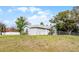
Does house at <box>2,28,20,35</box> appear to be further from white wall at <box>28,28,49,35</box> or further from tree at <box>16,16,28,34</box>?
white wall at <box>28,28,49,35</box>

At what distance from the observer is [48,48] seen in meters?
2.08

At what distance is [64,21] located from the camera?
82.5 inches

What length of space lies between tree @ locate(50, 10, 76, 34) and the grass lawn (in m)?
0.10

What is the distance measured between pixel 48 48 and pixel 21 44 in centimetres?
29

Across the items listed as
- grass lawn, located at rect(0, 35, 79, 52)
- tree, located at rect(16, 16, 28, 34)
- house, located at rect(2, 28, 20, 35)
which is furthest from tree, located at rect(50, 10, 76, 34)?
house, located at rect(2, 28, 20, 35)

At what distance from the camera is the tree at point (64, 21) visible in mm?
2072

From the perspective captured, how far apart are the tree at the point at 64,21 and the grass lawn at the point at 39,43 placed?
3.8 inches

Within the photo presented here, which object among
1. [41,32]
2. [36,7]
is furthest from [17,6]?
[41,32]

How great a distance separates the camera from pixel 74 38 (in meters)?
2.09

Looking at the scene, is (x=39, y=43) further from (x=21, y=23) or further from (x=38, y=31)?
(x=21, y=23)

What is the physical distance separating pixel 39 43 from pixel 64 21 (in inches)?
14.2
